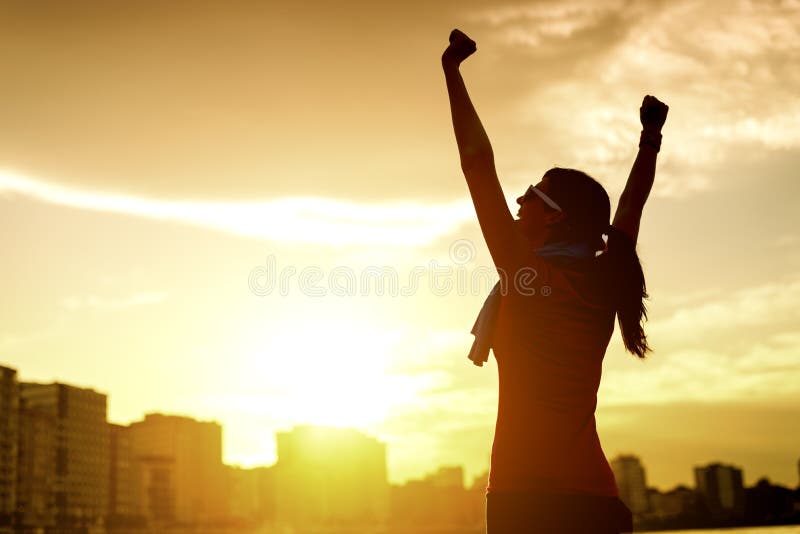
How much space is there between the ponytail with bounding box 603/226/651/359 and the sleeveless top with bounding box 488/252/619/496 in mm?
230

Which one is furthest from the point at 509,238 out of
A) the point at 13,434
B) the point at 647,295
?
the point at 13,434

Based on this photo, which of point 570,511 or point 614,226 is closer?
point 570,511

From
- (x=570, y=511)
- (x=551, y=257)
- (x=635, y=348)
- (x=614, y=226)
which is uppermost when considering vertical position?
(x=614, y=226)

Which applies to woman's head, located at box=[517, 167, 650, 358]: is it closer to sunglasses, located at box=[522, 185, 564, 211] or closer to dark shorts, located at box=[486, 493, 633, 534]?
sunglasses, located at box=[522, 185, 564, 211]

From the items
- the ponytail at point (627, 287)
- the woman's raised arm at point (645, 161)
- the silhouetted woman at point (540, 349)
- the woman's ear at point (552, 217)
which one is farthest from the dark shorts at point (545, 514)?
the woman's raised arm at point (645, 161)

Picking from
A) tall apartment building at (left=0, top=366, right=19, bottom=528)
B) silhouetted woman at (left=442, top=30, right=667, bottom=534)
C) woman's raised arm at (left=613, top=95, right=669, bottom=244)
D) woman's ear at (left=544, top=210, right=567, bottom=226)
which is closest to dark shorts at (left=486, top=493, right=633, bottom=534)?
silhouetted woman at (left=442, top=30, right=667, bottom=534)

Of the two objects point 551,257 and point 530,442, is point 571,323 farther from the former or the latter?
point 530,442

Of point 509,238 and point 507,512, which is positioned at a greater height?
point 509,238

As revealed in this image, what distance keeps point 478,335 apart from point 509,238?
399 millimetres

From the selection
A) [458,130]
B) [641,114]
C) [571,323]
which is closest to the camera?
[458,130]

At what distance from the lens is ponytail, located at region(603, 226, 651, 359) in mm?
3717

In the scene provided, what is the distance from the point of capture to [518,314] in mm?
3383

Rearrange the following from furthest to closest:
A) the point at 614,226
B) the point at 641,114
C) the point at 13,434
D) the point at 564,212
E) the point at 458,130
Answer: the point at 13,434, the point at 641,114, the point at 614,226, the point at 564,212, the point at 458,130

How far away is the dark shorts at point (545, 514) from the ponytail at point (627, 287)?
0.83 m
